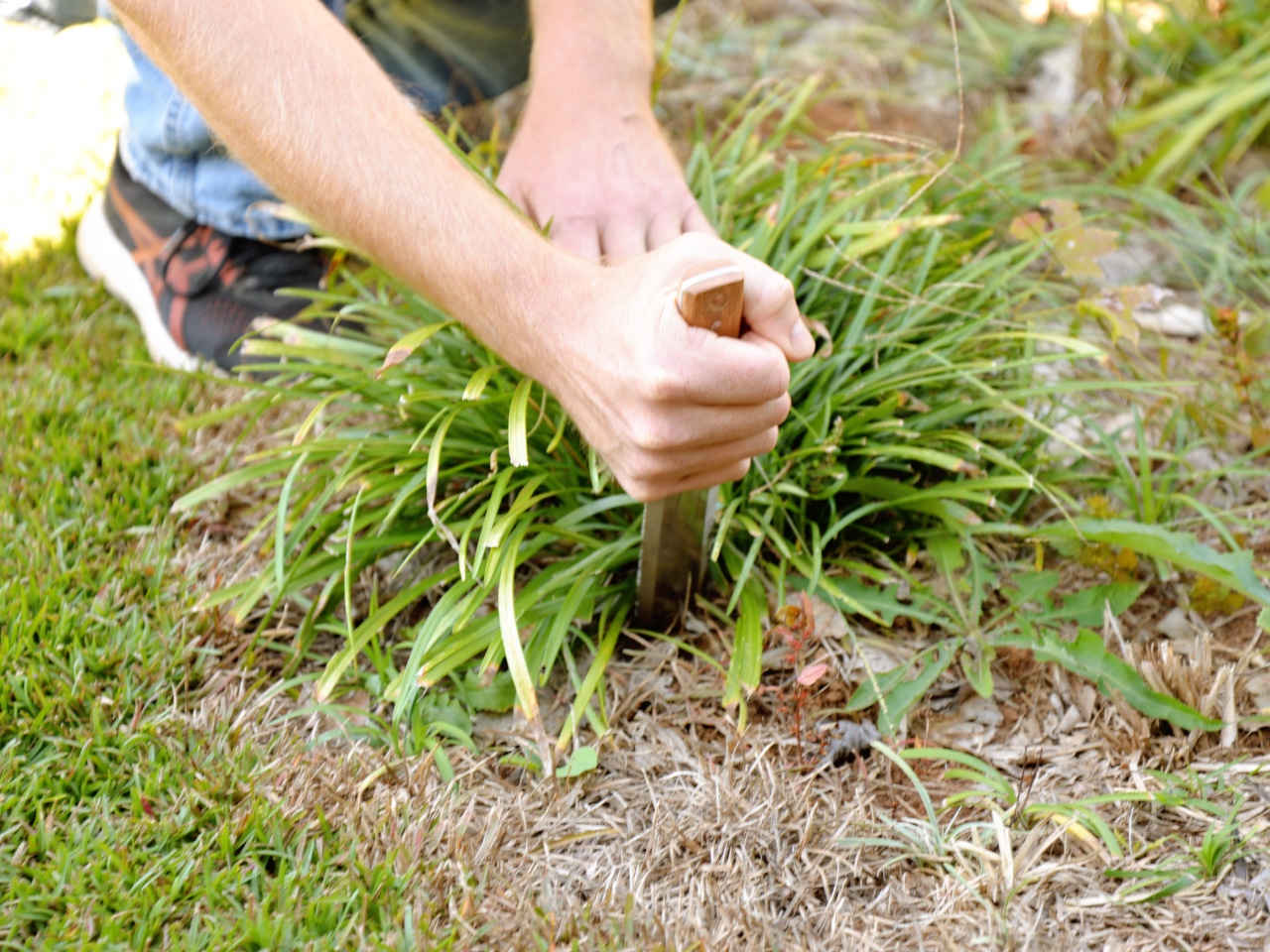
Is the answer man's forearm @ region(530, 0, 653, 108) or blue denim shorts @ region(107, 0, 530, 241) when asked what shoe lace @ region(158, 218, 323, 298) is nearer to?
blue denim shorts @ region(107, 0, 530, 241)

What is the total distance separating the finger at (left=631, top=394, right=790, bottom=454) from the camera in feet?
3.93

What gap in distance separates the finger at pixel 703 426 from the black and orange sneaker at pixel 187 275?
1.20 m

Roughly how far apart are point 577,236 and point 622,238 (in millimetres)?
79

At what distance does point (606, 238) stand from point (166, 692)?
102 centimetres

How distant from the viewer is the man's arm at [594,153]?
174 centimetres

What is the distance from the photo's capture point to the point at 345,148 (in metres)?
1.25

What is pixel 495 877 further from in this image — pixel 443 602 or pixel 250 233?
pixel 250 233

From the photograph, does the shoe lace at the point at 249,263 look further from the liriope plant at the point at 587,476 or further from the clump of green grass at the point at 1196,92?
the clump of green grass at the point at 1196,92

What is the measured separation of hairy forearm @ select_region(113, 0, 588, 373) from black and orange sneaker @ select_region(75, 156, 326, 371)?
860mm

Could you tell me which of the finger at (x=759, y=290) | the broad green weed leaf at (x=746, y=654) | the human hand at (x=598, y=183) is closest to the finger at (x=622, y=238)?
the human hand at (x=598, y=183)

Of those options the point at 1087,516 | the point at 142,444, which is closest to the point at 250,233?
the point at 142,444

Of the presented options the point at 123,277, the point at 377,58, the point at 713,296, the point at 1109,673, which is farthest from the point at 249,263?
the point at 1109,673

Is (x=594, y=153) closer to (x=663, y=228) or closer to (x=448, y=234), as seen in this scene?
(x=663, y=228)

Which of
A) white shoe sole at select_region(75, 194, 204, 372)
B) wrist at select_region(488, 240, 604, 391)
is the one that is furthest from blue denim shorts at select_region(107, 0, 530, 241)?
wrist at select_region(488, 240, 604, 391)
